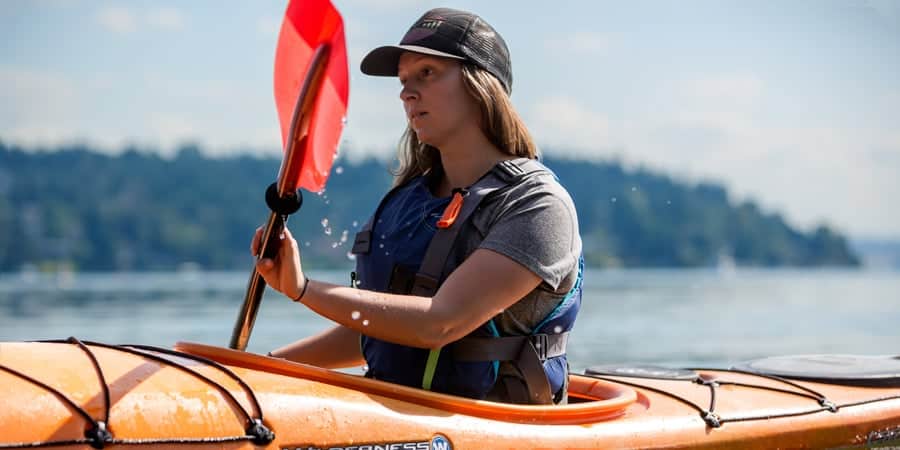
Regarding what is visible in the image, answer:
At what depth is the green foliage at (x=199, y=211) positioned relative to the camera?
88.5m

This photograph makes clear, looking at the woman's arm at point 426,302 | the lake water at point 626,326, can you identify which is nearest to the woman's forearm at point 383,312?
the woman's arm at point 426,302

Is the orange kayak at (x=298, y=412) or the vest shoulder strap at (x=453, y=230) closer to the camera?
the orange kayak at (x=298, y=412)

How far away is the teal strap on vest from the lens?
349 cm

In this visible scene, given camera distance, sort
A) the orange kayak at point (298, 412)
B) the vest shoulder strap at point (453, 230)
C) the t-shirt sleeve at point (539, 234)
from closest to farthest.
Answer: the orange kayak at point (298, 412) < the t-shirt sleeve at point (539, 234) < the vest shoulder strap at point (453, 230)

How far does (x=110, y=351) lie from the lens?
326cm

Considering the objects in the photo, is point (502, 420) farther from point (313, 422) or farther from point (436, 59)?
point (436, 59)

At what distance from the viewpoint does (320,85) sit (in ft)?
10.7

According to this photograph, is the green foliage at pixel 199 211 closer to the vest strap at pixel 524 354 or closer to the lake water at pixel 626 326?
the lake water at pixel 626 326

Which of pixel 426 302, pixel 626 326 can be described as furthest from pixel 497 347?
pixel 626 326

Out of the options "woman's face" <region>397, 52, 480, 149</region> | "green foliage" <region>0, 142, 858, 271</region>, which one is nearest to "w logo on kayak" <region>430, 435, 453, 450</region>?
"woman's face" <region>397, 52, 480, 149</region>

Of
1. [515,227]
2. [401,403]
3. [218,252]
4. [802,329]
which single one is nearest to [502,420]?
[401,403]

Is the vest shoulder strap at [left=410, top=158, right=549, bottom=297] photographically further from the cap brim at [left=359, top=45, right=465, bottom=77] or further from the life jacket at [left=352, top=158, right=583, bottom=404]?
the cap brim at [left=359, top=45, right=465, bottom=77]

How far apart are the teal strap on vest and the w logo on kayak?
0.70ft

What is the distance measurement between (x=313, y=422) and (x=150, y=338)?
1604 centimetres
